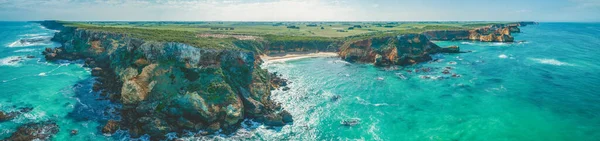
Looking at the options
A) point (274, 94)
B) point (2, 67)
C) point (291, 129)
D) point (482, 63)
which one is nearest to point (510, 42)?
point (482, 63)

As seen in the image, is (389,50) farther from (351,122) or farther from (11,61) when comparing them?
(11,61)

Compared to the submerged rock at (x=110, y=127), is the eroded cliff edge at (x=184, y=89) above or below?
above

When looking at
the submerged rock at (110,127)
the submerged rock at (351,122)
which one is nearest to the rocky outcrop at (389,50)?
the submerged rock at (351,122)

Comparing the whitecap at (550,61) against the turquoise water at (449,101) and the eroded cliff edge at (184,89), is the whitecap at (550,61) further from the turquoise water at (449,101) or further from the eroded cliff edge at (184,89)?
the eroded cliff edge at (184,89)

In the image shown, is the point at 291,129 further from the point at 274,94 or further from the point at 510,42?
the point at 510,42

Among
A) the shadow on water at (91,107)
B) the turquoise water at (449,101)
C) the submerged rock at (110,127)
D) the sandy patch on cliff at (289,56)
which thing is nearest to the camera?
the submerged rock at (110,127)

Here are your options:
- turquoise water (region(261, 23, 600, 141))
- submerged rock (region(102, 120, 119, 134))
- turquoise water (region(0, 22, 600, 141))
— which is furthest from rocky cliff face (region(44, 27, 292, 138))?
turquoise water (region(261, 23, 600, 141))

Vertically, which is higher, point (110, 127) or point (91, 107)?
point (91, 107)

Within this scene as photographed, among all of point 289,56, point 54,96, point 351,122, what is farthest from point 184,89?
point 289,56
